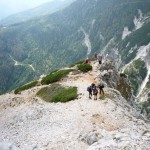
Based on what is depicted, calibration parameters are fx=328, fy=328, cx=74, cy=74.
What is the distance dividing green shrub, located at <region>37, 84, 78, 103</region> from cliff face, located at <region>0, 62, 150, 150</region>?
1.28 meters

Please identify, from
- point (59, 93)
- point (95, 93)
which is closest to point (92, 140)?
point (95, 93)

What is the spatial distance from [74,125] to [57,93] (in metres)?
19.4

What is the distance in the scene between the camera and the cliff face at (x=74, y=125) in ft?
116

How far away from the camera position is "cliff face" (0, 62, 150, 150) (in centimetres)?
3533

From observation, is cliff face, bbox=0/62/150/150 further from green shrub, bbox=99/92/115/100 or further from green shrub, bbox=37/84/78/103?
green shrub, bbox=37/84/78/103

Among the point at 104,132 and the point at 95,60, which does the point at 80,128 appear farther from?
the point at 95,60

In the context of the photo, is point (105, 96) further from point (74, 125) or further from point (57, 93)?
point (74, 125)

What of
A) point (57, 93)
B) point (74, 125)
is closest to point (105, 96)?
point (57, 93)

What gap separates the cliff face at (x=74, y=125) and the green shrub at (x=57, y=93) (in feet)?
4.19

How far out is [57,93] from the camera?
61594 mm

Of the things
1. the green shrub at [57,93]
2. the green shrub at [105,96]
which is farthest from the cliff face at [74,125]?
the green shrub at [57,93]

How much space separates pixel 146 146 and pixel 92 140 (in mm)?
6816

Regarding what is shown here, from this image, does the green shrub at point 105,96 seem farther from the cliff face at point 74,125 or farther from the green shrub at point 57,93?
the green shrub at point 57,93

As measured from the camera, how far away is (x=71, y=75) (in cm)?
7431
